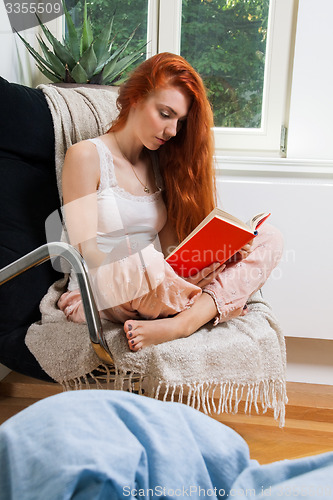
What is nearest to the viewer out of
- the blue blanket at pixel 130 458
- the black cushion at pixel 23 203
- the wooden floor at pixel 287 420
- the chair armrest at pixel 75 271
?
the blue blanket at pixel 130 458

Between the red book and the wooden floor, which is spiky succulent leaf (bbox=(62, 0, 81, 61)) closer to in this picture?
the red book

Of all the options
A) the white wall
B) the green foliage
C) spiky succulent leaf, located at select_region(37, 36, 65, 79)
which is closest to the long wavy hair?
spiky succulent leaf, located at select_region(37, 36, 65, 79)

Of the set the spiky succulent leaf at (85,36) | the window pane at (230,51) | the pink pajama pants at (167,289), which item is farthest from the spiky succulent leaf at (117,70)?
the pink pajama pants at (167,289)

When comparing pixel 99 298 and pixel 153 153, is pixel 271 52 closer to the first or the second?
pixel 153 153

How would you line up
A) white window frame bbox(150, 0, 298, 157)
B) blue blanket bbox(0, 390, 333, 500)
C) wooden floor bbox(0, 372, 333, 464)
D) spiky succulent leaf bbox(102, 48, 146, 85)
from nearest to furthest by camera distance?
blue blanket bbox(0, 390, 333, 500), wooden floor bbox(0, 372, 333, 464), spiky succulent leaf bbox(102, 48, 146, 85), white window frame bbox(150, 0, 298, 157)

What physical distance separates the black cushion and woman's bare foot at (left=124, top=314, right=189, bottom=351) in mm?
282

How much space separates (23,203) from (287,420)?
1.16 metres

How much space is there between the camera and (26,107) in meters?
1.48

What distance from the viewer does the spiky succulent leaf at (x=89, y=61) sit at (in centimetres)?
185

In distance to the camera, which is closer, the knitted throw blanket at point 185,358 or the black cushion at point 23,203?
the knitted throw blanket at point 185,358

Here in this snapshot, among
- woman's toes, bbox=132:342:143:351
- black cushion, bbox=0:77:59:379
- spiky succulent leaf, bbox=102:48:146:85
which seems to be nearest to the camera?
woman's toes, bbox=132:342:143:351

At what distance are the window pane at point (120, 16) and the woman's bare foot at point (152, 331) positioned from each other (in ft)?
4.52

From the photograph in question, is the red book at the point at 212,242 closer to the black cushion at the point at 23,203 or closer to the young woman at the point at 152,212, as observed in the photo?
the young woman at the point at 152,212

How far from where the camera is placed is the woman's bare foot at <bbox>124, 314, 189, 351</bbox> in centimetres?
122
